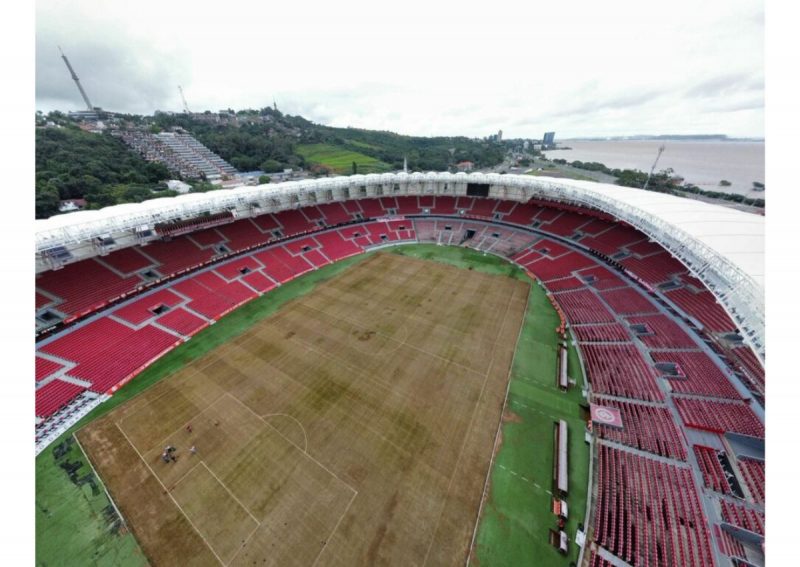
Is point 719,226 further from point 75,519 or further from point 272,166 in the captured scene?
point 272,166

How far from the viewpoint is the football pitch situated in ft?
48.0

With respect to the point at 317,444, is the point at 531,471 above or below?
above

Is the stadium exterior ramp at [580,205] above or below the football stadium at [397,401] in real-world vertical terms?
above

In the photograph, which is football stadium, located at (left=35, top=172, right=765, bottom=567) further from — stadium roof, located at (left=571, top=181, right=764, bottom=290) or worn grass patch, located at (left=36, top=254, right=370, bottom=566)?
stadium roof, located at (left=571, top=181, right=764, bottom=290)

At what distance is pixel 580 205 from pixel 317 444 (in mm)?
53453

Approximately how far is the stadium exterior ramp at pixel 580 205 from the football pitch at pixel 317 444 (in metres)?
14.9

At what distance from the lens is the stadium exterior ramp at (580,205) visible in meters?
17.2

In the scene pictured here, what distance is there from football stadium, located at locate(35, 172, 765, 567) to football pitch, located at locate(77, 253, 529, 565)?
0.42 feet

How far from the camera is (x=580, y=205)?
48281 millimetres

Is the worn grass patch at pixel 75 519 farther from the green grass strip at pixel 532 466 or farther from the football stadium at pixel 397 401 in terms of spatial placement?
the green grass strip at pixel 532 466

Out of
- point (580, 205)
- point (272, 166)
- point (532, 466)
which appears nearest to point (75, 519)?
point (532, 466)

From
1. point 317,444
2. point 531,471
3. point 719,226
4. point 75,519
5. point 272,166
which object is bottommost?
point 75,519

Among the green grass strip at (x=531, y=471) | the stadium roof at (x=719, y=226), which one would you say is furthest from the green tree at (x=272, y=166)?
the green grass strip at (x=531, y=471)

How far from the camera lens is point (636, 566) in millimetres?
13250
